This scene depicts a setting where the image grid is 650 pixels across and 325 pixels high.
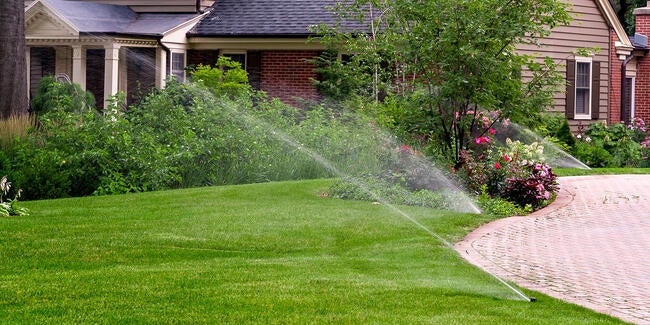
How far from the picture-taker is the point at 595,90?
85.1 ft

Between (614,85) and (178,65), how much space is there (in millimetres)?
11342

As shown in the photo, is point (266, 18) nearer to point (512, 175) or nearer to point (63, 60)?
point (63, 60)

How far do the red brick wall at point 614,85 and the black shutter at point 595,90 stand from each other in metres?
0.95

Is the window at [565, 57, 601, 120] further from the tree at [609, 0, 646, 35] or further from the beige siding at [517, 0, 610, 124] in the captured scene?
the tree at [609, 0, 646, 35]

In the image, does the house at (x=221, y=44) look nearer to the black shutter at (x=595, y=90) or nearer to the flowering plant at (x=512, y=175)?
the black shutter at (x=595, y=90)

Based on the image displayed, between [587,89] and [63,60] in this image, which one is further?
[63,60]

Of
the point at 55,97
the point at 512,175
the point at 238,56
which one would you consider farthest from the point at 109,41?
the point at 512,175

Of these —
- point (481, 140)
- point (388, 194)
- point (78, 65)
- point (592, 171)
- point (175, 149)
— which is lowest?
point (388, 194)

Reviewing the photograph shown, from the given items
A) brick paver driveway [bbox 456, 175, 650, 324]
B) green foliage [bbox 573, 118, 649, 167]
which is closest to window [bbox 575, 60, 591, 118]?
green foliage [bbox 573, 118, 649, 167]

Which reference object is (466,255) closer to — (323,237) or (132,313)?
(323,237)

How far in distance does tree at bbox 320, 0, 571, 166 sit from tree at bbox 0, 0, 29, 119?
6745mm

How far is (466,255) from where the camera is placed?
9.63m

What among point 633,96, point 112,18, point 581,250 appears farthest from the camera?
point 633,96

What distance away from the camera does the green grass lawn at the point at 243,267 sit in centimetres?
690
